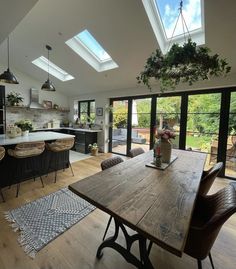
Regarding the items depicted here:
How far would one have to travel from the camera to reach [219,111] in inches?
147

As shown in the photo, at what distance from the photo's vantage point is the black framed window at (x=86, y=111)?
6.57 meters

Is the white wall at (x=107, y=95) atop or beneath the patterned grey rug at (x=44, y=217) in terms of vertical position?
atop

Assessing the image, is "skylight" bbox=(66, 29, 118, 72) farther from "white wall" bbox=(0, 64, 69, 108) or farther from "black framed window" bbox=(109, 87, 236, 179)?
"white wall" bbox=(0, 64, 69, 108)

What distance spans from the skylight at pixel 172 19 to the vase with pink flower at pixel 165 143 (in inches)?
79.7

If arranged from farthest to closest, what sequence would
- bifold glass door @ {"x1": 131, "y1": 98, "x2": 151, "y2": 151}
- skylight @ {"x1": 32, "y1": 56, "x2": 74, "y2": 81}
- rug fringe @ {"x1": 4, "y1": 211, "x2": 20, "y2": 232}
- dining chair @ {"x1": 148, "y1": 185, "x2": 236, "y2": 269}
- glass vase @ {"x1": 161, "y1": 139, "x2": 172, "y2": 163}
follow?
skylight @ {"x1": 32, "y1": 56, "x2": 74, "y2": 81}
bifold glass door @ {"x1": 131, "y1": 98, "x2": 151, "y2": 151}
glass vase @ {"x1": 161, "y1": 139, "x2": 172, "y2": 163}
rug fringe @ {"x1": 4, "y1": 211, "x2": 20, "y2": 232}
dining chair @ {"x1": 148, "y1": 185, "x2": 236, "y2": 269}

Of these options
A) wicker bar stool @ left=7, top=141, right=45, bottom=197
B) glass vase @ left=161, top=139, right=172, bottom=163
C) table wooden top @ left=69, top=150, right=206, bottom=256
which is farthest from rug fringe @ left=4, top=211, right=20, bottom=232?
glass vase @ left=161, top=139, right=172, bottom=163

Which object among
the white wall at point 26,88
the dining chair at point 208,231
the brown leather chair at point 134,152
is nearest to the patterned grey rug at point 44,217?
the brown leather chair at point 134,152

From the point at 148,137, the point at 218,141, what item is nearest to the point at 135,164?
the point at 218,141

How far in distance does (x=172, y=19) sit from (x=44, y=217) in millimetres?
3902

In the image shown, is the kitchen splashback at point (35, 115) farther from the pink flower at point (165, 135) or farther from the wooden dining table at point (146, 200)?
the pink flower at point (165, 135)

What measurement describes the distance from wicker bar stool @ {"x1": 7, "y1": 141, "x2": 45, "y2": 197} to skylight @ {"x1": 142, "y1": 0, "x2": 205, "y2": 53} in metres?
3.07

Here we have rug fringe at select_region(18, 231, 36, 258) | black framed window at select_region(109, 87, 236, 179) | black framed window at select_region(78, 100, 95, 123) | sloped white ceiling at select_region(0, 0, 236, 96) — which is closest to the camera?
rug fringe at select_region(18, 231, 36, 258)

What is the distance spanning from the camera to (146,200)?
1.21m

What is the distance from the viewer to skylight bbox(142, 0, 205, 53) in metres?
2.62
